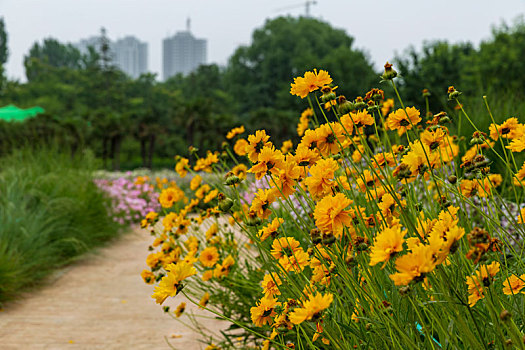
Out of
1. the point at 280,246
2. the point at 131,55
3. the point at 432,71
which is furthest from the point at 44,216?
the point at 131,55

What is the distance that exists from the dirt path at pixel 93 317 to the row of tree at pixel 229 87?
522 inches

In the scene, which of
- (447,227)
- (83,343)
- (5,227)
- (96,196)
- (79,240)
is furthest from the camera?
(96,196)

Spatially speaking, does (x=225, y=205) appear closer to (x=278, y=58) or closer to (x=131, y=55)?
(x=278, y=58)

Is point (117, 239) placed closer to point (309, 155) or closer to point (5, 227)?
point (5, 227)

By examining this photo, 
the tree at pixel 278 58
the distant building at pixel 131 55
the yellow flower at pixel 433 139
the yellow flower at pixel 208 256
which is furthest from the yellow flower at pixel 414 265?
the distant building at pixel 131 55

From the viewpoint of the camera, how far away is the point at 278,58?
107 ft

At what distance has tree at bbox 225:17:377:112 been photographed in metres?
30.6

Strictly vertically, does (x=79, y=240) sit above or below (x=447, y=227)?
below

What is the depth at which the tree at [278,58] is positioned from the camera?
30573 millimetres

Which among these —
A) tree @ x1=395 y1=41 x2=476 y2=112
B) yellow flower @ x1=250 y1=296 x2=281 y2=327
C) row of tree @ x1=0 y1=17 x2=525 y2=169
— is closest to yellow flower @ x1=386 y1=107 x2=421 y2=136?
yellow flower @ x1=250 y1=296 x2=281 y2=327

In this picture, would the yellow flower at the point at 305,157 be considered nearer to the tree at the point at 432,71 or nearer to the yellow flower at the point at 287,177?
the yellow flower at the point at 287,177

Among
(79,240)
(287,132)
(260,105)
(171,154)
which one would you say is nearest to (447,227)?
(79,240)

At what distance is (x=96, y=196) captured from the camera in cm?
604

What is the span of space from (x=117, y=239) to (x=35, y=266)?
2.15m
